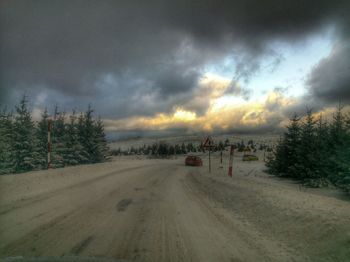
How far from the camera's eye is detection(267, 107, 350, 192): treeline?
1747 cm

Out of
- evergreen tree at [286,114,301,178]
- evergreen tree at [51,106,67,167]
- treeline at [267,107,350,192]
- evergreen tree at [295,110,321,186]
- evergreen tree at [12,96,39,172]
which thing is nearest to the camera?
treeline at [267,107,350,192]

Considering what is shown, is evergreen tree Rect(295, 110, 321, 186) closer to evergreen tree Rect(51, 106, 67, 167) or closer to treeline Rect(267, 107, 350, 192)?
treeline Rect(267, 107, 350, 192)

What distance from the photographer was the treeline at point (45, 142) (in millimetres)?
35219

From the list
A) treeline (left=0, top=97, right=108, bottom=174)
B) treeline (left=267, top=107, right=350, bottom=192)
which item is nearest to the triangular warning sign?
treeline (left=267, top=107, right=350, bottom=192)

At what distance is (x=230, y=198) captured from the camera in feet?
37.2

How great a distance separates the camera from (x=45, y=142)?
42469 mm

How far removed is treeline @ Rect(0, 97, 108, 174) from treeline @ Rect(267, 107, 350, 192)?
26.0 m

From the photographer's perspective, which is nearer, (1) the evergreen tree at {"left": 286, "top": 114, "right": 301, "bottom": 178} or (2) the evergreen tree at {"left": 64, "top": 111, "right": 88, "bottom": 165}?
(1) the evergreen tree at {"left": 286, "top": 114, "right": 301, "bottom": 178}

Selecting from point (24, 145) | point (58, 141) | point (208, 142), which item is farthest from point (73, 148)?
point (208, 142)

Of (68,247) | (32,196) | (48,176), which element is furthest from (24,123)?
(68,247)

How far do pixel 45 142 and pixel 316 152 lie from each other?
35.4 metres

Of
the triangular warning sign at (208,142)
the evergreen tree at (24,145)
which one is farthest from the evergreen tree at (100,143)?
the triangular warning sign at (208,142)

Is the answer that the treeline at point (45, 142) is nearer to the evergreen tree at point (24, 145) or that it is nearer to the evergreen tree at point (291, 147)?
the evergreen tree at point (24, 145)

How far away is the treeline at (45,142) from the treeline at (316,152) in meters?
26.0
